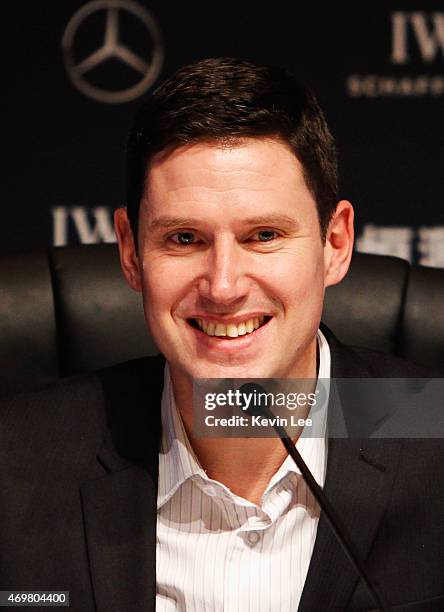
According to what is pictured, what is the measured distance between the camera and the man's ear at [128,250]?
125cm

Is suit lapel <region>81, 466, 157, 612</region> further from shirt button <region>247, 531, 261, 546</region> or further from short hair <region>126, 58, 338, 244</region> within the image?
short hair <region>126, 58, 338, 244</region>

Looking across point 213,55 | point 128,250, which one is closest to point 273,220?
point 128,250

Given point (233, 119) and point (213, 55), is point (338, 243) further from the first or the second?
point (213, 55)

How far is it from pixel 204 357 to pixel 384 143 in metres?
0.97

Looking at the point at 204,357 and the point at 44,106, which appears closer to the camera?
the point at 204,357

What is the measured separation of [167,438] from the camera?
1.27 metres

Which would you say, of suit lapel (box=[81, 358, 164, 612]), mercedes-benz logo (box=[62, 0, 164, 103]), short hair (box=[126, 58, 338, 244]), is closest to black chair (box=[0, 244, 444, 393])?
suit lapel (box=[81, 358, 164, 612])

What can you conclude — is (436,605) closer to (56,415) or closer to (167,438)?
(167,438)

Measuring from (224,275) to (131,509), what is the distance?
0.31 metres

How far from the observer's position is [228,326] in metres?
1.11

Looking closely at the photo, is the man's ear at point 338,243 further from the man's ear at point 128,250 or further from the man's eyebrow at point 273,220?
the man's ear at point 128,250

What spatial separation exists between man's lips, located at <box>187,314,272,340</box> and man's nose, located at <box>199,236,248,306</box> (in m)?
0.03

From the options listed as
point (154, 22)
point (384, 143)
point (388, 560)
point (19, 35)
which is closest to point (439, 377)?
point (388, 560)

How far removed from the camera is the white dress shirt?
115 cm
